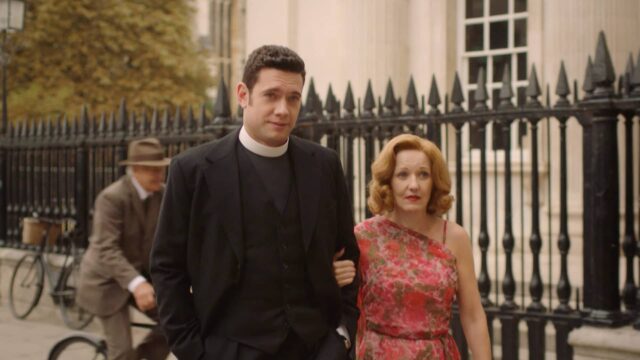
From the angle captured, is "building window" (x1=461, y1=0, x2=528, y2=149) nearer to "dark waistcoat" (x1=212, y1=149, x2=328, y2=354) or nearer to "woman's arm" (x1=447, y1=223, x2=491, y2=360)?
"woman's arm" (x1=447, y1=223, x2=491, y2=360)

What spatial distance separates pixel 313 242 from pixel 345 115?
4.40 metres

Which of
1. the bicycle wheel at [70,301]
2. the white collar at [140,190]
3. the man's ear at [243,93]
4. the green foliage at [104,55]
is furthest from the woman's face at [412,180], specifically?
the green foliage at [104,55]

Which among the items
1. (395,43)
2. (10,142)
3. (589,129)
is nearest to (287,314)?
(589,129)

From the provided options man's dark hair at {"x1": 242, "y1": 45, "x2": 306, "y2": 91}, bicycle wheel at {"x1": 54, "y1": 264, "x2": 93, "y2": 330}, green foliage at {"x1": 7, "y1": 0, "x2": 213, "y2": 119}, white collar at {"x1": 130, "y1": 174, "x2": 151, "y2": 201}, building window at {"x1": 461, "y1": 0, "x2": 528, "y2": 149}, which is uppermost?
green foliage at {"x1": 7, "y1": 0, "x2": 213, "y2": 119}

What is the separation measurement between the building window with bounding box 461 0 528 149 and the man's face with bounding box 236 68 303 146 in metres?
7.41

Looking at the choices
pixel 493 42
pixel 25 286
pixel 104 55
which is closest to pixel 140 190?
pixel 25 286

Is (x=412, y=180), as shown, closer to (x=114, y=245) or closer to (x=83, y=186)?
(x=114, y=245)

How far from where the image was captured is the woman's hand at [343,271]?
10.1ft

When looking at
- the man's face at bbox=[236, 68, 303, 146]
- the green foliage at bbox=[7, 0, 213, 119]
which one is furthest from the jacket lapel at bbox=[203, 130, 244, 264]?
the green foliage at bbox=[7, 0, 213, 119]

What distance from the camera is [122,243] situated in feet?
16.6

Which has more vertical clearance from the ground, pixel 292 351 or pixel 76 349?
pixel 292 351

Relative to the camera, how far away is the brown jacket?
4.97m

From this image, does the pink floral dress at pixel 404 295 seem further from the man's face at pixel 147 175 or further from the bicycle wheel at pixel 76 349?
the bicycle wheel at pixel 76 349

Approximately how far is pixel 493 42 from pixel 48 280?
6.04 metres
